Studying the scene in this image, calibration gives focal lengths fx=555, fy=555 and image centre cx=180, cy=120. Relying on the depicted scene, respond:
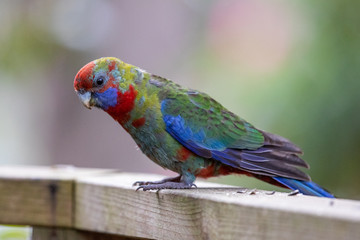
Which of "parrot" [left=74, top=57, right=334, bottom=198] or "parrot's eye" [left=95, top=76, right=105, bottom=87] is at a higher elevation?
"parrot's eye" [left=95, top=76, right=105, bottom=87]

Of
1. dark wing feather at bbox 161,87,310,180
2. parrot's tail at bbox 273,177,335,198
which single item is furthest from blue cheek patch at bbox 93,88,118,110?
parrot's tail at bbox 273,177,335,198

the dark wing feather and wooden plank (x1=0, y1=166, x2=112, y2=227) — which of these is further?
the dark wing feather

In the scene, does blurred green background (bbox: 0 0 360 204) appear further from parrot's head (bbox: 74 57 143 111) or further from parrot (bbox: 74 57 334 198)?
parrot's head (bbox: 74 57 143 111)

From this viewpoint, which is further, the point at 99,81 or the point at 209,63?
the point at 209,63

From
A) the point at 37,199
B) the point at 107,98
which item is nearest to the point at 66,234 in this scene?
the point at 37,199

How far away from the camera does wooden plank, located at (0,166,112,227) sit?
269cm

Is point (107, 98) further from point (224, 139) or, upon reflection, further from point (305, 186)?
point (305, 186)

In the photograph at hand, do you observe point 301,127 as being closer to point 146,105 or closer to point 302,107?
point 302,107

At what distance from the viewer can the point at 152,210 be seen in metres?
2.20

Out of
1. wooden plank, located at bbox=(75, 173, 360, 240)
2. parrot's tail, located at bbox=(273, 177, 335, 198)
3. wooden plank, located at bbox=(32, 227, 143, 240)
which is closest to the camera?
wooden plank, located at bbox=(75, 173, 360, 240)

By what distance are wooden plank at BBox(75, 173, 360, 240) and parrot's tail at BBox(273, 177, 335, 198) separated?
770 millimetres

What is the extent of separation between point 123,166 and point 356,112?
339 centimetres

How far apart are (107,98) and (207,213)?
4.77 feet

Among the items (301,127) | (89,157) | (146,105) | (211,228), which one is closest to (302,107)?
(301,127)
